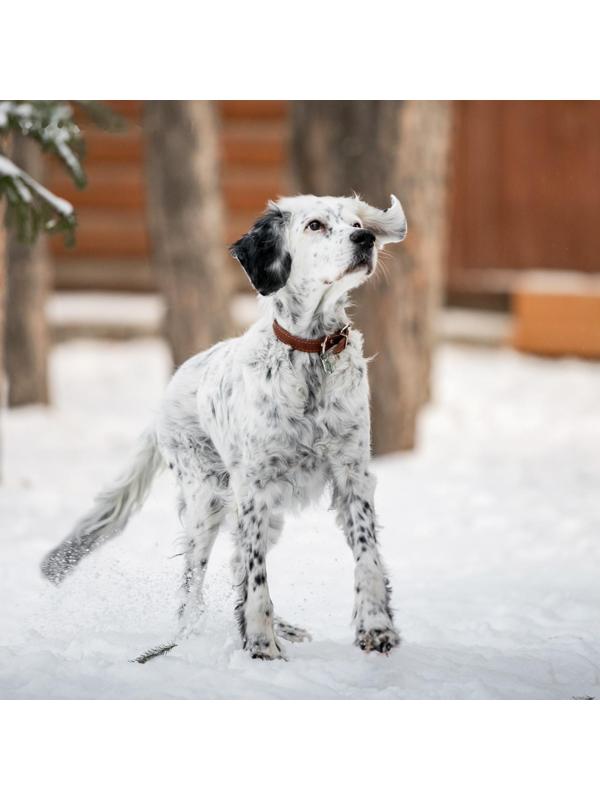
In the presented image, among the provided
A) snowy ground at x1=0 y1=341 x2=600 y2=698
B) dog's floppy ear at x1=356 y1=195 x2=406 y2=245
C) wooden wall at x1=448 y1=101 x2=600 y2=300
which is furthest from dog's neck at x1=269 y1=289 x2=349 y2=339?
wooden wall at x1=448 y1=101 x2=600 y2=300

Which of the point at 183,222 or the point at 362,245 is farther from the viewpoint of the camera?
the point at 183,222

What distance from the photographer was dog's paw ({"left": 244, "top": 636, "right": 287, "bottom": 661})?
3318 millimetres

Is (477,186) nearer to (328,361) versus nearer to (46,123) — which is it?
(46,123)

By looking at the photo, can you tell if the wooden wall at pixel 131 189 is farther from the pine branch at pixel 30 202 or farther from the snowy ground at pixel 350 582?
the pine branch at pixel 30 202

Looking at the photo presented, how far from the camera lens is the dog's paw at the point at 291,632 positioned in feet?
11.8

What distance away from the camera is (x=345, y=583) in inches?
156

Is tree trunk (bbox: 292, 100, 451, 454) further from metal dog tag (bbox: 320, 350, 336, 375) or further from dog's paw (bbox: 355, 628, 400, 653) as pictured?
dog's paw (bbox: 355, 628, 400, 653)

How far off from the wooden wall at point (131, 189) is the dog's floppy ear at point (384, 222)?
7.40 meters

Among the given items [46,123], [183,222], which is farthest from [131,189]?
[46,123]

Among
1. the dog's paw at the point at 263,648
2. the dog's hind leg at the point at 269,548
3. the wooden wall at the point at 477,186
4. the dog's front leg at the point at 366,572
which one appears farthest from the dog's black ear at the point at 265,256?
the wooden wall at the point at 477,186

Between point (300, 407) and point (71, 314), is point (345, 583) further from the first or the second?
point (71, 314)

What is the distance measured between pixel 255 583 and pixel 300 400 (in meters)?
0.52

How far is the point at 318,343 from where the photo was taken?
325 centimetres
